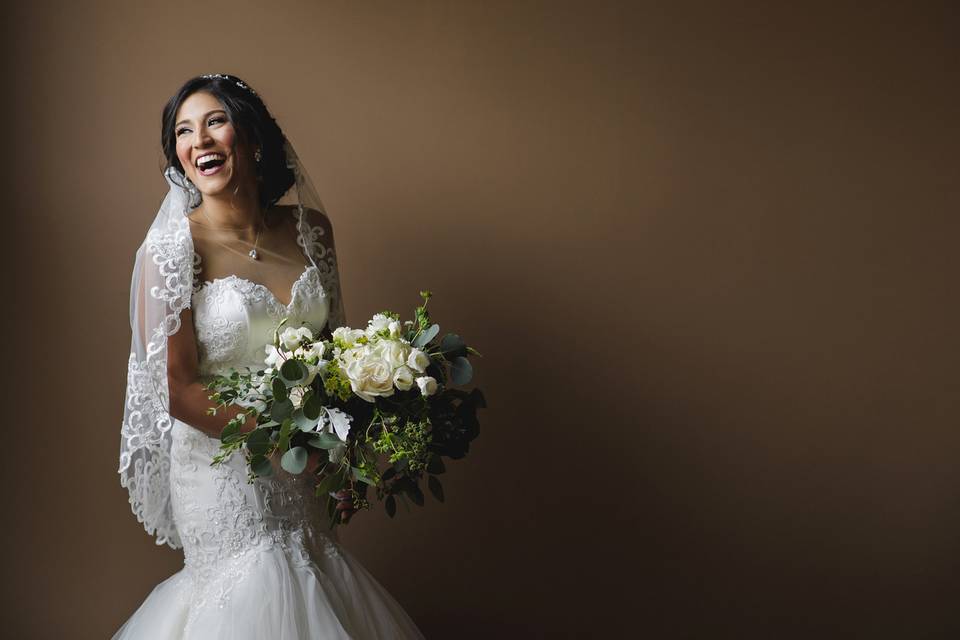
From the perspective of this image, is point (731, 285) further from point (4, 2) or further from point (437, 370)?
point (4, 2)

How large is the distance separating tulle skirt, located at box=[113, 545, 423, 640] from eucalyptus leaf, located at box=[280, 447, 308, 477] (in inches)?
13.7

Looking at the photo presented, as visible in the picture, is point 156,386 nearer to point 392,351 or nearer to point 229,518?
point 229,518

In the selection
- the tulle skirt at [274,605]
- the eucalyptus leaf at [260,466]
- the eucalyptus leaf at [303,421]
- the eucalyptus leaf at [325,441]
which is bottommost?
the tulle skirt at [274,605]

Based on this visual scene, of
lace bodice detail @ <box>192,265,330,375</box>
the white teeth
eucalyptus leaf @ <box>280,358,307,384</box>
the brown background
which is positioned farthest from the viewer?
the brown background

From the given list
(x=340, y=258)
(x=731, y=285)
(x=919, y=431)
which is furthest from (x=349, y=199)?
(x=919, y=431)

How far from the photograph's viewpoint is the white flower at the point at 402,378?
2.16 metres

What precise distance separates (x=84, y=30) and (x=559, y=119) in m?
1.67

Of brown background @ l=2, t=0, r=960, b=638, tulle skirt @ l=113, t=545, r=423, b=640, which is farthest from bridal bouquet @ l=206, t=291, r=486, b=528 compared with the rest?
brown background @ l=2, t=0, r=960, b=638

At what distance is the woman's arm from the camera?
2379mm

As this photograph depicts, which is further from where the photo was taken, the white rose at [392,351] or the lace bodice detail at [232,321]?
the lace bodice detail at [232,321]

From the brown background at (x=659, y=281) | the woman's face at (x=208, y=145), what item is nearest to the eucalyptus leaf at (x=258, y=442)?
the woman's face at (x=208, y=145)

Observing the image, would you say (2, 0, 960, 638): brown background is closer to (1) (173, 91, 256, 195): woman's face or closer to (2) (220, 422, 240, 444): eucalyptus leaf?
(1) (173, 91, 256, 195): woman's face

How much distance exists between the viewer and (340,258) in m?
3.37

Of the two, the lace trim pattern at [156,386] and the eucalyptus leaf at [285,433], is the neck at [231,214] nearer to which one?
the lace trim pattern at [156,386]
